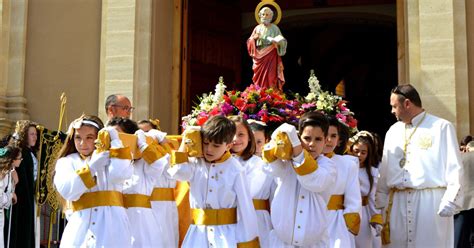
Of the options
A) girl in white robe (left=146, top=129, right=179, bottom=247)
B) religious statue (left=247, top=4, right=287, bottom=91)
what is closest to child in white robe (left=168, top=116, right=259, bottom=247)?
girl in white robe (left=146, top=129, right=179, bottom=247)

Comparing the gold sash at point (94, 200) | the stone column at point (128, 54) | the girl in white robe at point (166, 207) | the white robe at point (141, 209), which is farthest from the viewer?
the stone column at point (128, 54)

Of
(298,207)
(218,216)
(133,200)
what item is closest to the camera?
(298,207)

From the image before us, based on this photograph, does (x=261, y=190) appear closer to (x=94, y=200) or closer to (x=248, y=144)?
(x=248, y=144)

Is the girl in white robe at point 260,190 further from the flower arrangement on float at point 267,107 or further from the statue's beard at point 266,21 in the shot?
the statue's beard at point 266,21

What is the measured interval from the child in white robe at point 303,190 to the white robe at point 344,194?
0.80 feet

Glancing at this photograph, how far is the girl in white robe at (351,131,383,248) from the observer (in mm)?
6730

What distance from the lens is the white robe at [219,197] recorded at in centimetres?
534

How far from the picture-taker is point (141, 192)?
6.39m

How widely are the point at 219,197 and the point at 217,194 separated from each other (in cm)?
3

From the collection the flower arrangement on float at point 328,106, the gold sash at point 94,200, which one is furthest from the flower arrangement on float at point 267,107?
the gold sash at point 94,200

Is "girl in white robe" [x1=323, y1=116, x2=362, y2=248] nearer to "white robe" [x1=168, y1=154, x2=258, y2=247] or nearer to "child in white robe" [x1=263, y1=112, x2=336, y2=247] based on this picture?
"child in white robe" [x1=263, y1=112, x2=336, y2=247]

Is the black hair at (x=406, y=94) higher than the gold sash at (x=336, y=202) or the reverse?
higher

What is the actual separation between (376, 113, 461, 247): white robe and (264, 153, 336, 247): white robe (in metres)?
1.22

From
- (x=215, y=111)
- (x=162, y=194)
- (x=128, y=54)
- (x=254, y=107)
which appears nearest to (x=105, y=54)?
(x=128, y=54)
